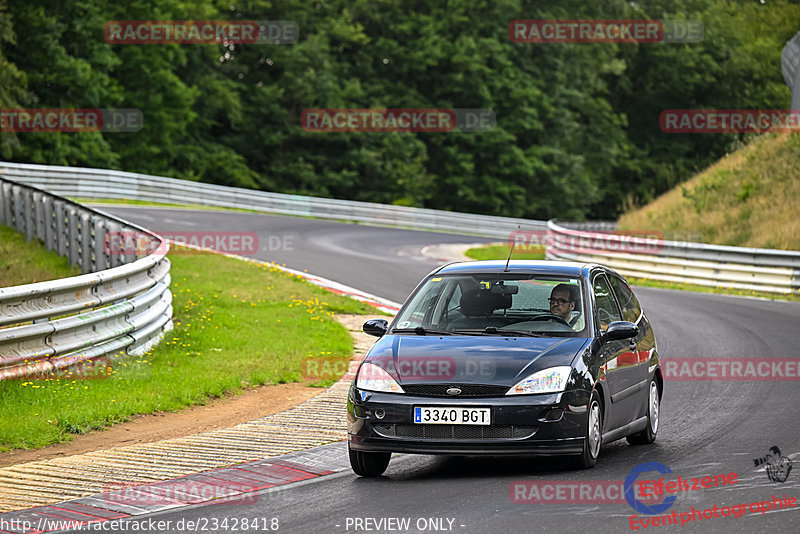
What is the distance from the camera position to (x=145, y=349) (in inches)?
513

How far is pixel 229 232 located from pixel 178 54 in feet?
78.8

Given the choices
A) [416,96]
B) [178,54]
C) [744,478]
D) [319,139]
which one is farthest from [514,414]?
[416,96]

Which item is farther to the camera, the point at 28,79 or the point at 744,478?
the point at 28,79

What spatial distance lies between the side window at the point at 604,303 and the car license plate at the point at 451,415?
168 centimetres

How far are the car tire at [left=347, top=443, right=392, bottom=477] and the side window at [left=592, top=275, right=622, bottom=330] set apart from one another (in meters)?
2.08

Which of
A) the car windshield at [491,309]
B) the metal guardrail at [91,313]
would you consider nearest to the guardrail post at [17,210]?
the metal guardrail at [91,313]

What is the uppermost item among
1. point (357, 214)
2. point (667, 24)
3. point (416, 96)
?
point (667, 24)

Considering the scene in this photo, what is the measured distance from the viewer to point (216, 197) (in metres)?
42.4

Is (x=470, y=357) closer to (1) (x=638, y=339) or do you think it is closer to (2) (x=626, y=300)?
(1) (x=638, y=339)

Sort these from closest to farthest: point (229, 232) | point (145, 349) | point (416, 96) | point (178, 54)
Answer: point (145, 349), point (229, 232), point (178, 54), point (416, 96)

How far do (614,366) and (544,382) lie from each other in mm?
1130

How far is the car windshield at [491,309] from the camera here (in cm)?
875

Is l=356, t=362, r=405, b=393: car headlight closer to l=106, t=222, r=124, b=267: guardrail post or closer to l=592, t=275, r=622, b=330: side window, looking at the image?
l=592, t=275, r=622, b=330: side window

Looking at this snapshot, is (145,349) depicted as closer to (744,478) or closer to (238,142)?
(744,478)
